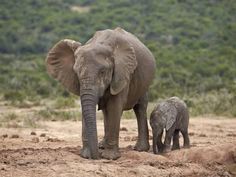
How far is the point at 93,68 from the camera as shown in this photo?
9297mm

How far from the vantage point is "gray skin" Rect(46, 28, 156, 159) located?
927 cm

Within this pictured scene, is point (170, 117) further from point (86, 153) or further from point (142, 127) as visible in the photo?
point (86, 153)

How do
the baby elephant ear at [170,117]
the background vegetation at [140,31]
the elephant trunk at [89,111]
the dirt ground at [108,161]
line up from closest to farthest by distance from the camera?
the dirt ground at [108,161] < the elephant trunk at [89,111] < the baby elephant ear at [170,117] < the background vegetation at [140,31]

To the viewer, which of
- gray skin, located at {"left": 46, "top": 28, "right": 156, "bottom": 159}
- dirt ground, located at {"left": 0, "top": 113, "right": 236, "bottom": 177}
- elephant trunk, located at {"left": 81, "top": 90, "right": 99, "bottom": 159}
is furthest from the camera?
gray skin, located at {"left": 46, "top": 28, "right": 156, "bottom": 159}

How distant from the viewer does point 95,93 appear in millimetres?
9227

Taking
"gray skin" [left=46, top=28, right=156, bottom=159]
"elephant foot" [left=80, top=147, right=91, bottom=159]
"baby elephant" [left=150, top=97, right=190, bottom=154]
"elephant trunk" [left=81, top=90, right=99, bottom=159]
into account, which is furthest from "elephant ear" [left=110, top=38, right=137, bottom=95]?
"baby elephant" [left=150, top=97, right=190, bottom=154]

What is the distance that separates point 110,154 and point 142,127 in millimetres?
1422

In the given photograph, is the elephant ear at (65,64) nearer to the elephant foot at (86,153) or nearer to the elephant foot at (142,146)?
the elephant foot at (86,153)

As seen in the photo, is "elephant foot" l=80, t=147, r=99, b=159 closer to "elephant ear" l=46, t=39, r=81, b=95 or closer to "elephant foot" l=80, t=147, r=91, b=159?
"elephant foot" l=80, t=147, r=91, b=159

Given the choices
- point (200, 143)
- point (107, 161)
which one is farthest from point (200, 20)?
point (107, 161)

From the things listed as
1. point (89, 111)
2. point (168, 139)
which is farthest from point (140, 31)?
point (89, 111)

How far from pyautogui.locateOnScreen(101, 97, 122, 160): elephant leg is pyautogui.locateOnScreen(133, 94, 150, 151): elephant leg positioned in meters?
1.10

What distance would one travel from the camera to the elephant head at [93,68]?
922cm

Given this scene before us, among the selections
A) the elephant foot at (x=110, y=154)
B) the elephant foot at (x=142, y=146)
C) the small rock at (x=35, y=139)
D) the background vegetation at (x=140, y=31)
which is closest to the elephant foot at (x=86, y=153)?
the elephant foot at (x=110, y=154)
